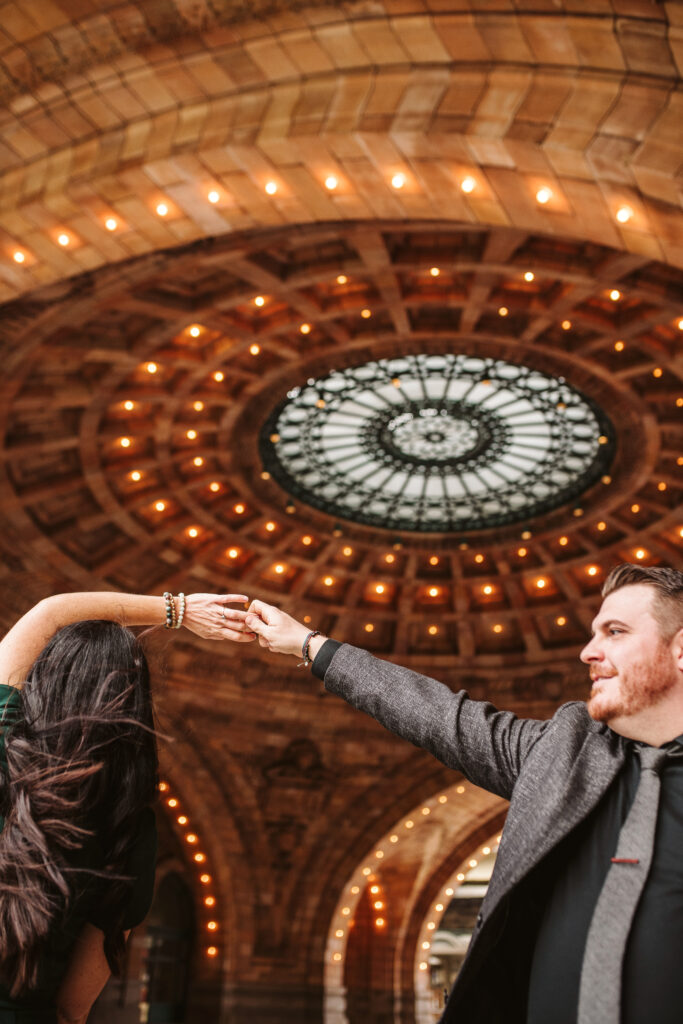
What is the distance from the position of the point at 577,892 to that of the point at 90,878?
4.00 feet

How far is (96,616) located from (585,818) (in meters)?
1.64

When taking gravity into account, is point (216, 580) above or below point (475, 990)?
above

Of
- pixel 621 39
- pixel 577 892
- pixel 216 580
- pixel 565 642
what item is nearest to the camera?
pixel 577 892

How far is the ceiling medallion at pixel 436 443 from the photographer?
17391 mm

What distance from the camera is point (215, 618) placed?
10.5ft

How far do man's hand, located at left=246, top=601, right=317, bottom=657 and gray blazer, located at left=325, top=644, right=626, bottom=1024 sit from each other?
0.22 meters

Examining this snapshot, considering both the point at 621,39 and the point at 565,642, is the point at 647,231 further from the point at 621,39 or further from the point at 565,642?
the point at 565,642

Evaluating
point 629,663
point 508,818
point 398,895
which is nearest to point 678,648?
point 629,663

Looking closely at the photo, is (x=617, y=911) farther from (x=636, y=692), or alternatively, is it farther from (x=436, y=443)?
(x=436, y=443)

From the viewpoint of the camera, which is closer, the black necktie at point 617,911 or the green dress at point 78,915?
the black necktie at point 617,911

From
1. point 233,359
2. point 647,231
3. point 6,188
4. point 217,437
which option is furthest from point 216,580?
point 647,231

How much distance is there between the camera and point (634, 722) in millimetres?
2205

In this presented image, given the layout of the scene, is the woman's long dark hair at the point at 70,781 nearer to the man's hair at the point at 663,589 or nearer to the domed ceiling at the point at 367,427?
the man's hair at the point at 663,589

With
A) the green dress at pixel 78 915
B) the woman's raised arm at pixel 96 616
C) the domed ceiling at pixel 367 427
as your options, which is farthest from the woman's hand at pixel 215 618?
the domed ceiling at pixel 367 427
